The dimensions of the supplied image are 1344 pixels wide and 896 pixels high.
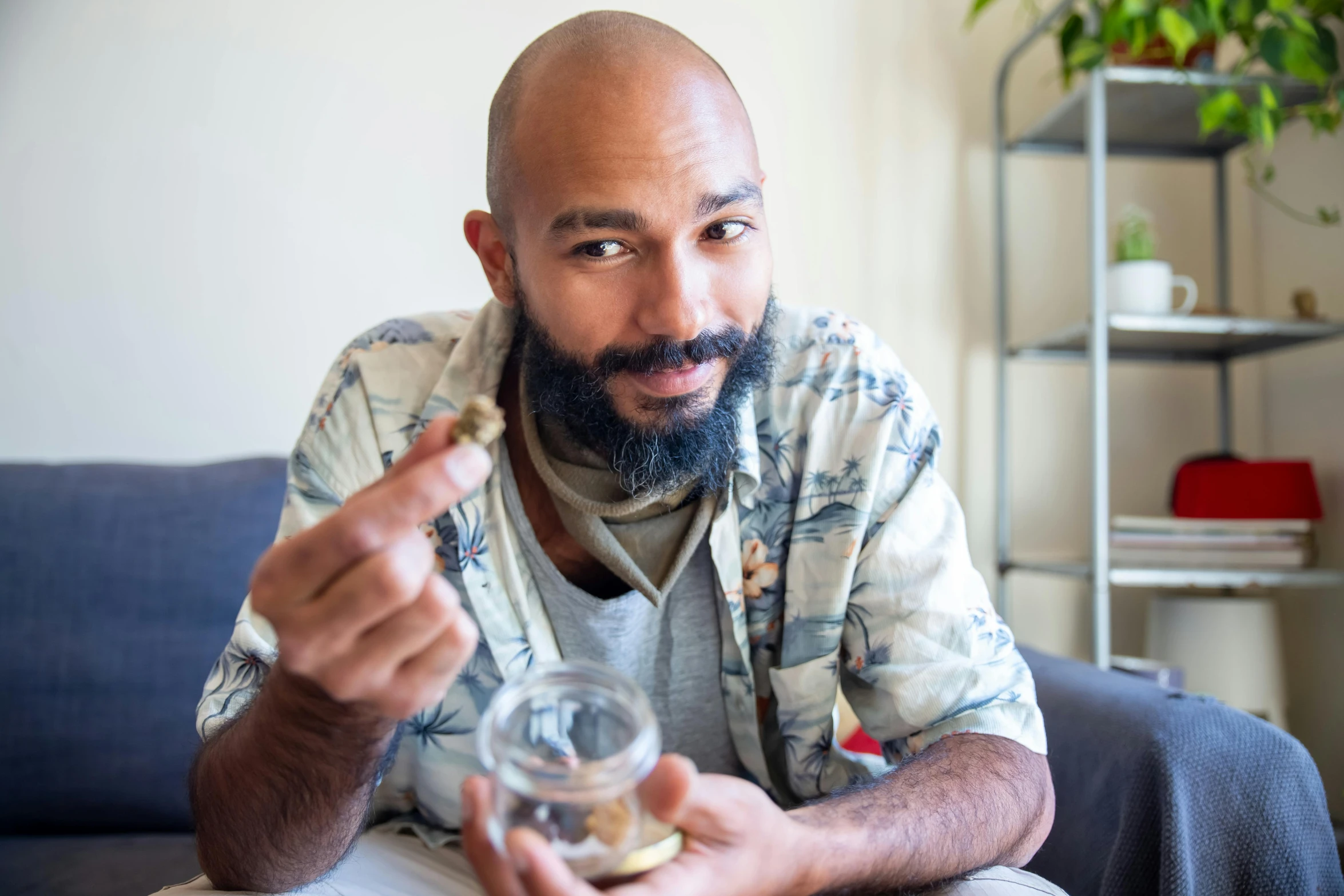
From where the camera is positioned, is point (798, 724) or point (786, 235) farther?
point (786, 235)

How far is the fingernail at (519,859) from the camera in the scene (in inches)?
19.6

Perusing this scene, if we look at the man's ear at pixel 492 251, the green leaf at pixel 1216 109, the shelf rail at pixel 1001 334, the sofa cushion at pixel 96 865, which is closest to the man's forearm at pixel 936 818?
the man's ear at pixel 492 251

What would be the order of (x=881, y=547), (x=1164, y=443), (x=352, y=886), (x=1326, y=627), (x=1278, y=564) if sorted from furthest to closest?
(x=1164, y=443) < (x=1326, y=627) < (x=1278, y=564) < (x=881, y=547) < (x=352, y=886)

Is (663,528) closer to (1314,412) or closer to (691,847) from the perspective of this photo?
(691,847)

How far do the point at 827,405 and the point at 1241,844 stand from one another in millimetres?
570

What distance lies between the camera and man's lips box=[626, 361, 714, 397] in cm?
95

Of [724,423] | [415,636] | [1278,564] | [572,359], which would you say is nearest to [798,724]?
[724,423]

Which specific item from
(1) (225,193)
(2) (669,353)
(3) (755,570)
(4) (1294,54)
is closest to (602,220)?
(2) (669,353)

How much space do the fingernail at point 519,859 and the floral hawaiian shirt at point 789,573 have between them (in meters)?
0.49

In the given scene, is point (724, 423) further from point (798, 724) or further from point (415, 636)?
point (415, 636)

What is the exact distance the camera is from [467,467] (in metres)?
0.51

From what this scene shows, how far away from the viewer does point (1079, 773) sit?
1.02 m

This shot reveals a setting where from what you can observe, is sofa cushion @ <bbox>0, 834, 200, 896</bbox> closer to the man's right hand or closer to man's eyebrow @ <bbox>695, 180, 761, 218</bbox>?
the man's right hand

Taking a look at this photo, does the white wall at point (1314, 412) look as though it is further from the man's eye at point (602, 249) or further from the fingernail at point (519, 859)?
the fingernail at point (519, 859)
